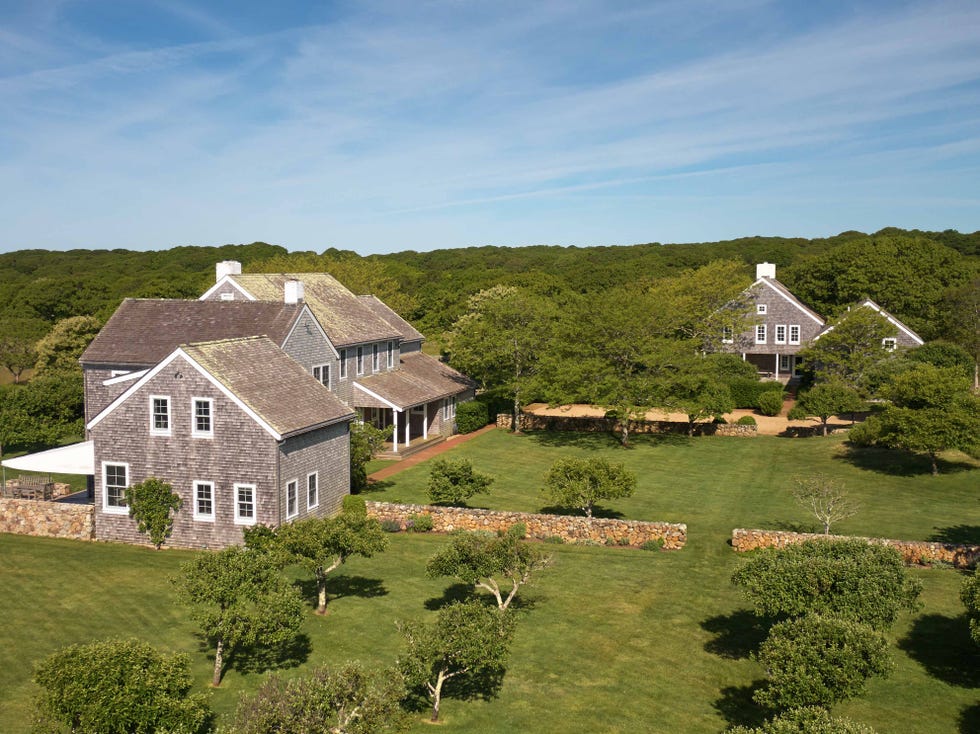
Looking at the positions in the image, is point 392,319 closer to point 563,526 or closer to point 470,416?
point 470,416

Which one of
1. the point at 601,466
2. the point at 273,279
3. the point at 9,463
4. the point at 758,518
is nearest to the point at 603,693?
the point at 601,466

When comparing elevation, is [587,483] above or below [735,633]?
above

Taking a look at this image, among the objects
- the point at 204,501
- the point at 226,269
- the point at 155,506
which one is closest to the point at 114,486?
the point at 155,506

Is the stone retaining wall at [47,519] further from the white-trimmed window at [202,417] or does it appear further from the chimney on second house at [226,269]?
the chimney on second house at [226,269]

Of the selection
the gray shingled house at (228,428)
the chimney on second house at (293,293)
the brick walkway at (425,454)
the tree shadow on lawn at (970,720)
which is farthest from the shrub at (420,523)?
the tree shadow on lawn at (970,720)

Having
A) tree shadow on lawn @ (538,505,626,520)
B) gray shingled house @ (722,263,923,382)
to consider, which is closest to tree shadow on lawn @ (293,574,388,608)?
tree shadow on lawn @ (538,505,626,520)

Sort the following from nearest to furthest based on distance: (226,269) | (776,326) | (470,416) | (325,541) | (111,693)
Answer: (111,693)
(325,541)
(226,269)
(470,416)
(776,326)

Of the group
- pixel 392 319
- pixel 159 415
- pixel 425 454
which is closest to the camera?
pixel 159 415
